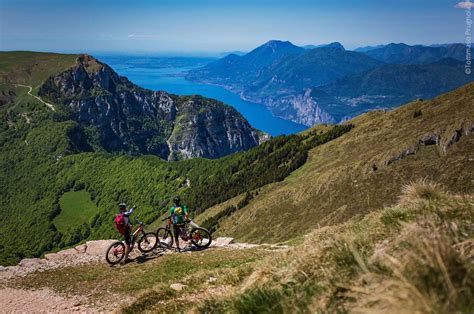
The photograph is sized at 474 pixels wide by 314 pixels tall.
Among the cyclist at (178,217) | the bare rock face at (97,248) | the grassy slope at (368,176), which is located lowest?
the grassy slope at (368,176)

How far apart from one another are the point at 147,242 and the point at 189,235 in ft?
8.29

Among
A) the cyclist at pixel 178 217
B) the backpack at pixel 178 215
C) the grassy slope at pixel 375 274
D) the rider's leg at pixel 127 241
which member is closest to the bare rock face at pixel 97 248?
the rider's leg at pixel 127 241

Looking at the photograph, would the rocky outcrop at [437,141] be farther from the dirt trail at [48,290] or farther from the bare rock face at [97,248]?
the bare rock face at [97,248]

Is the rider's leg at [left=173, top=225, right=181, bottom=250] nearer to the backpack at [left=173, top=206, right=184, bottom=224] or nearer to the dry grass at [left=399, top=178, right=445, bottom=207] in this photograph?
the backpack at [left=173, top=206, right=184, bottom=224]

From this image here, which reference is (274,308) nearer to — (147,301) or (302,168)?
(147,301)

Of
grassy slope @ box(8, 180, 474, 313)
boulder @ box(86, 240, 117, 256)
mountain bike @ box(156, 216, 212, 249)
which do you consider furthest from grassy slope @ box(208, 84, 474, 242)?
grassy slope @ box(8, 180, 474, 313)

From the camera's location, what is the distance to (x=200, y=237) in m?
24.2

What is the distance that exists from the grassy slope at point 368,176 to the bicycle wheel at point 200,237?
54276mm

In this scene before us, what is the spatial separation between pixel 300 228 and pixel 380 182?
860 inches

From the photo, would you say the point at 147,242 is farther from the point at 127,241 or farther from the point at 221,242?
the point at 221,242

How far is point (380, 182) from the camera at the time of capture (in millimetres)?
91875

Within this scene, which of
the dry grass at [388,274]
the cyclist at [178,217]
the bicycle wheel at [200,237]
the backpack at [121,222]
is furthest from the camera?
the bicycle wheel at [200,237]

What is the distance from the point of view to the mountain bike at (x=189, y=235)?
23.5m

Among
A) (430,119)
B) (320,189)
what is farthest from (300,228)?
(430,119)
